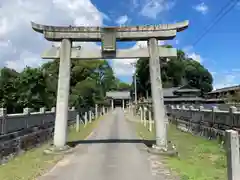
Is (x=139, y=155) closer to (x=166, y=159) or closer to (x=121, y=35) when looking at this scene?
(x=166, y=159)

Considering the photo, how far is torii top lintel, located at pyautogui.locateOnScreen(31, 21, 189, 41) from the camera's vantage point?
1308cm

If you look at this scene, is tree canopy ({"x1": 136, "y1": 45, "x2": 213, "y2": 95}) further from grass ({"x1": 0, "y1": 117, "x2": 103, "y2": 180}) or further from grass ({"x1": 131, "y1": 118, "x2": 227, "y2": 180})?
grass ({"x1": 0, "y1": 117, "x2": 103, "y2": 180})

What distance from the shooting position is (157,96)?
42.0ft

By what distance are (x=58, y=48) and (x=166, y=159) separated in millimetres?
6796

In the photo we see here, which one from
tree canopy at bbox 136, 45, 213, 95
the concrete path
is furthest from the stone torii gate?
tree canopy at bbox 136, 45, 213, 95

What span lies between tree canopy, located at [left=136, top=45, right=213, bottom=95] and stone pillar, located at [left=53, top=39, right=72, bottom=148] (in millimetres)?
62645

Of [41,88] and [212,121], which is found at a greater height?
[41,88]

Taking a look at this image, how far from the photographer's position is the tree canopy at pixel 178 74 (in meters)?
76.3

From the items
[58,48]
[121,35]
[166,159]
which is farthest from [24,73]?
[166,159]

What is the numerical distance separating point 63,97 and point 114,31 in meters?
3.70

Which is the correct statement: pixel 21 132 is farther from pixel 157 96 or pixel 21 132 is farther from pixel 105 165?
pixel 157 96

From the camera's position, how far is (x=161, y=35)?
13.1 metres

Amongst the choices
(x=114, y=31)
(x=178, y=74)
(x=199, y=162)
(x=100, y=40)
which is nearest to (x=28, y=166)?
(x=199, y=162)

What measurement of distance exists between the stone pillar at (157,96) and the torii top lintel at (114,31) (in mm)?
434
